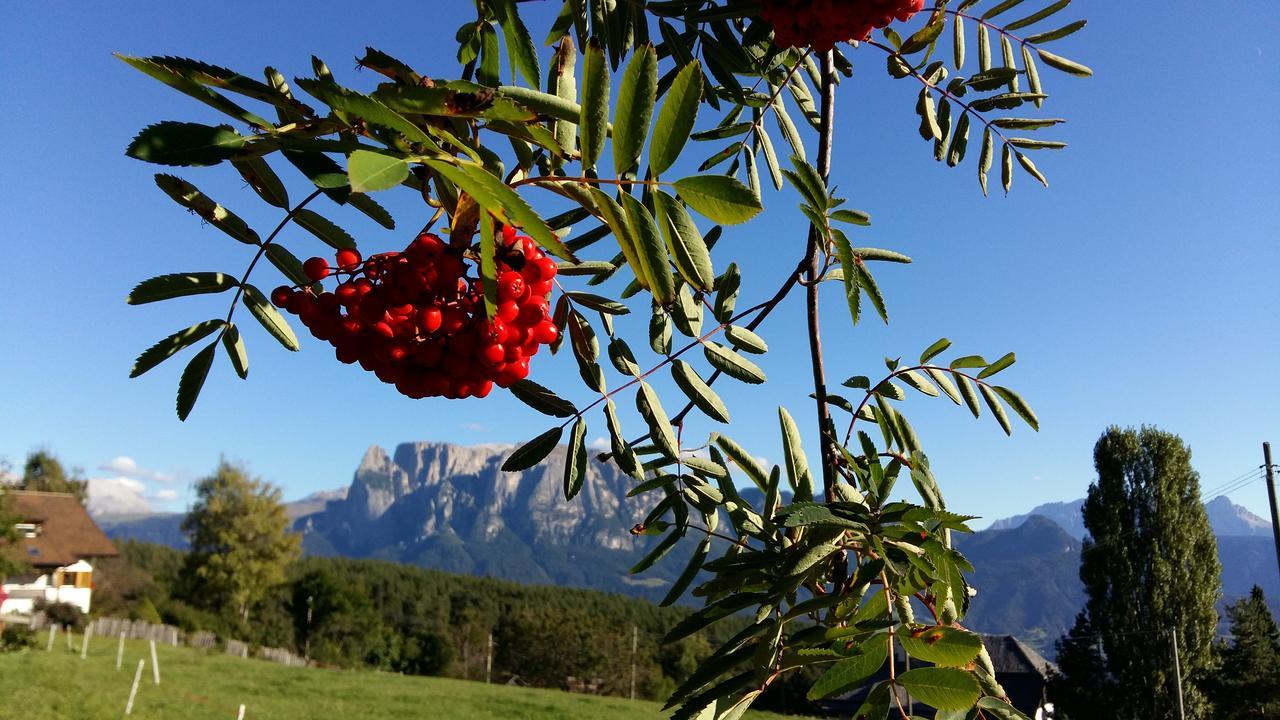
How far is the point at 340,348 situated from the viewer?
3.71 ft

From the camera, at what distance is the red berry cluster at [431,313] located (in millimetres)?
1038

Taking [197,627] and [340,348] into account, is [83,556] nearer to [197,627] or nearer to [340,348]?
[197,627]

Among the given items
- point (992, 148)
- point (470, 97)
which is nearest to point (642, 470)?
point (470, 97)

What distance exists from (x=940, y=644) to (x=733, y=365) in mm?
514

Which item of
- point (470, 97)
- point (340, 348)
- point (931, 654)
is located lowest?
point (931, 654)

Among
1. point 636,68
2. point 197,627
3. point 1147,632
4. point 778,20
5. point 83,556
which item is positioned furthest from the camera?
point 197,627

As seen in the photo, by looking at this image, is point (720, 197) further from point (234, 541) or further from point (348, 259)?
point (234, 541)

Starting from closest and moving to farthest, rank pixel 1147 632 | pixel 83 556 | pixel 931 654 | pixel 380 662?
pixel 931 654 → pixel 1147 632 → pixel 83 556 → pixel 380 662

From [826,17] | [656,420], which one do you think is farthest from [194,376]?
[826,17]

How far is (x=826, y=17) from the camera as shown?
1194 mm

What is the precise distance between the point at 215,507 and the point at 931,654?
44.3 meters

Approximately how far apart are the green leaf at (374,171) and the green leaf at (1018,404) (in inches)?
51.4

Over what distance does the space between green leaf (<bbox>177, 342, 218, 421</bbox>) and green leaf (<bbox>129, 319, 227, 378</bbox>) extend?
23 mm

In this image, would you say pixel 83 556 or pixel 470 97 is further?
pixel 83 556
